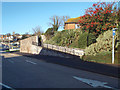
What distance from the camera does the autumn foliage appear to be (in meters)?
18.1

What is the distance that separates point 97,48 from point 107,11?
17.7 ft

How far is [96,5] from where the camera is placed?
19641 millimetres

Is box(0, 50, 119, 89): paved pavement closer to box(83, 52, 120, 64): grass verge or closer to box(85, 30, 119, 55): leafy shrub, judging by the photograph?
A: box(83, 52, 120, 64): grass verge

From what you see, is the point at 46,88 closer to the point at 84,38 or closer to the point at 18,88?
the point at 18,88

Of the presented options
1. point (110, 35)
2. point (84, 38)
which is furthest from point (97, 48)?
point (84, 38)

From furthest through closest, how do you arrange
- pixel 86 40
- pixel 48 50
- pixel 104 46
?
pixel 48 50
pixel 86 40
pixel 104 46

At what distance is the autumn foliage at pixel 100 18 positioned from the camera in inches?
712

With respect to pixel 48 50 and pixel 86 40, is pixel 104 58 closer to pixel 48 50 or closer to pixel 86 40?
pixel 86 40

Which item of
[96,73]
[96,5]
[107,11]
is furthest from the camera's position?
[96,5]

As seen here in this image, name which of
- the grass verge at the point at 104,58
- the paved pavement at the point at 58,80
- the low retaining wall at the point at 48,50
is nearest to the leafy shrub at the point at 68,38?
the low retaining wall at the point at 48,50

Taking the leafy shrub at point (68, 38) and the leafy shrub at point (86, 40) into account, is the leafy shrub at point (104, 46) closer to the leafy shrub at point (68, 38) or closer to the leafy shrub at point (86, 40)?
the leafy shrub at point (86, 40)

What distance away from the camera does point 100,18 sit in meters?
18.4

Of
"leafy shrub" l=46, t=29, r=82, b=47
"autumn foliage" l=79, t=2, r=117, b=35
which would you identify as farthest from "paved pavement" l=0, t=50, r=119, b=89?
"leafy shrub" l=46, t=29, r=82, b=47

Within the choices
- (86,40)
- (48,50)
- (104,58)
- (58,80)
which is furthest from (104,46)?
(48,50)
